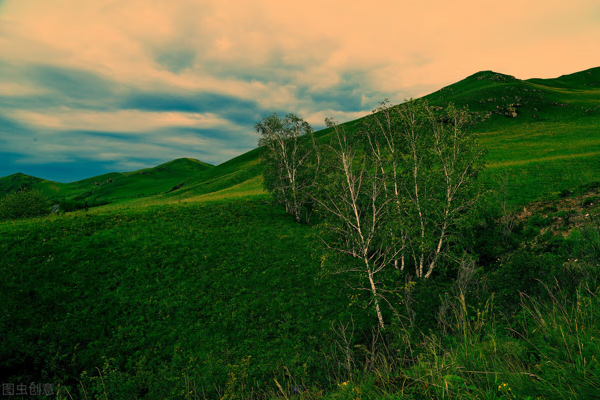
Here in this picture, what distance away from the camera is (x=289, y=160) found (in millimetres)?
47094

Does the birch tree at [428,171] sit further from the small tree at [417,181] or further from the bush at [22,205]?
the bush at [22,205]

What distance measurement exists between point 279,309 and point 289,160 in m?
28.8

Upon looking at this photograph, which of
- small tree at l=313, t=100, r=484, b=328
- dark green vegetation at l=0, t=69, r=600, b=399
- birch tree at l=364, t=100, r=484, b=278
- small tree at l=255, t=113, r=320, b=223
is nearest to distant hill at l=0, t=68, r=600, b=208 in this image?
dark green vegetation at l=0, t=69, r=600, b=399

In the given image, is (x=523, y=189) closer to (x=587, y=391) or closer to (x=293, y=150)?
(x=293, y=150)

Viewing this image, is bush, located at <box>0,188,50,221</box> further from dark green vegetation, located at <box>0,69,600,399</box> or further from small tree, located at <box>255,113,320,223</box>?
small tree, located at <box>255,113,320,223</box>

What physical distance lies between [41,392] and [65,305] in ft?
23.9

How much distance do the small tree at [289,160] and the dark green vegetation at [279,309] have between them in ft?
17.6

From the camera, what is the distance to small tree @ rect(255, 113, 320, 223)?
44.8 metres

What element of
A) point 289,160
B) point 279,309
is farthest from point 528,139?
point 279,309

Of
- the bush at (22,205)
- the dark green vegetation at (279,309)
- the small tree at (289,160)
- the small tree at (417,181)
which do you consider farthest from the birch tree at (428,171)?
the bush at (22,205)

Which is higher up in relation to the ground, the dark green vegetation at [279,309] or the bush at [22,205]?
the bush at [22,205]

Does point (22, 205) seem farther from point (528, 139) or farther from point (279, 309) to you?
point (528, 139)

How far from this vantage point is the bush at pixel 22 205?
152ft

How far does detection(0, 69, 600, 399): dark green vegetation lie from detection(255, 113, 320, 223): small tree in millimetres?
5364
